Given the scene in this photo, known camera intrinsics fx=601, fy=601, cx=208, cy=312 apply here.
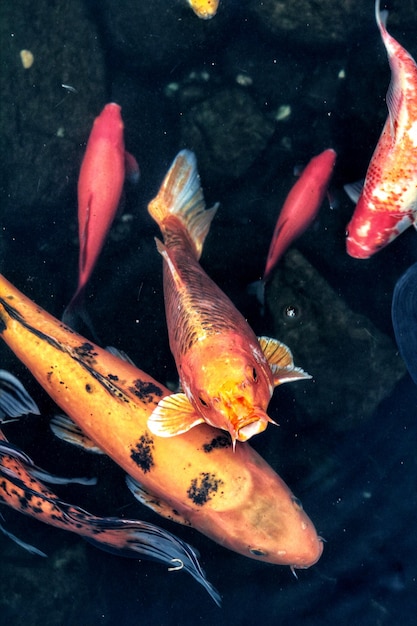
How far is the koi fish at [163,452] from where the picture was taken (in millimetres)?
3589

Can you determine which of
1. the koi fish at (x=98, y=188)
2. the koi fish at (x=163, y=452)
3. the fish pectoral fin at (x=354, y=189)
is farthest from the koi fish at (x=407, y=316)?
the koi fish at (x=98, y=188)

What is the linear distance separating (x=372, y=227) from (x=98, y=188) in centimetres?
193

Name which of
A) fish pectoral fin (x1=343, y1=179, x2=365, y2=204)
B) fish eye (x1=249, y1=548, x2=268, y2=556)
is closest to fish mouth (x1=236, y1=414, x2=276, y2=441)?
fish eye (x1=249, y1=548, x2=268, y2=556)

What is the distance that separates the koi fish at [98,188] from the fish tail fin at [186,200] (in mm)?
308

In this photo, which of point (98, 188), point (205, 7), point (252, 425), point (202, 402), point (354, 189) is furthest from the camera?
point (205, 7)

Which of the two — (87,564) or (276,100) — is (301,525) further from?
(276,100)

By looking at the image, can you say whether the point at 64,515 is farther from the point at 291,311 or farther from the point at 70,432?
the point at 291,311

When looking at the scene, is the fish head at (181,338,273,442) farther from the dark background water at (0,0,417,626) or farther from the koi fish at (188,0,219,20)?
the koi fish at (188,0,219,20)

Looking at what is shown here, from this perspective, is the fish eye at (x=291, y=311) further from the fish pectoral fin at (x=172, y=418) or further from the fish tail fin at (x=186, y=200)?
the fish pectoral fin at (x=172, y=418)

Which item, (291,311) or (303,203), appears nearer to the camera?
(303,203)

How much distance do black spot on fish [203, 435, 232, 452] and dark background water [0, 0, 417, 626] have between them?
927 mm

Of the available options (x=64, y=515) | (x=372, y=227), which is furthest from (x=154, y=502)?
(x=372, y=227)

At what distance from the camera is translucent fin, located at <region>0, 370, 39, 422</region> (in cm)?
419

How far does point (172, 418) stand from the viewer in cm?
354
